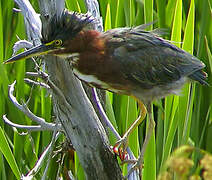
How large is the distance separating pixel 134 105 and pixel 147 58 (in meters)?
0.27

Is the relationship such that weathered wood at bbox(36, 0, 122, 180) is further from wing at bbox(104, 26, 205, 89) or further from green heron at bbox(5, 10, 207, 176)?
wing at bbox(104, 26, 205, 89)

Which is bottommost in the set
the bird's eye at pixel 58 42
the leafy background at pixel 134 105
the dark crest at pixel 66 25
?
the leafy background at pixel 134 105

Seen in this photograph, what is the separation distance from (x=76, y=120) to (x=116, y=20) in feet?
3.61

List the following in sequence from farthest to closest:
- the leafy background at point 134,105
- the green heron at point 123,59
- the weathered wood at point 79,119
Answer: the leafy background at point 134,105 < the green heron at point 123,59 < the weathered wood at point 79,119

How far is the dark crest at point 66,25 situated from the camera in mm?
2137

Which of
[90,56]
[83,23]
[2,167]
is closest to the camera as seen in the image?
[83,23]

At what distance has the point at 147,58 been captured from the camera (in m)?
2.60

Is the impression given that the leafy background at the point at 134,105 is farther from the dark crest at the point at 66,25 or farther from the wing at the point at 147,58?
the dark crest at the point at 66,25

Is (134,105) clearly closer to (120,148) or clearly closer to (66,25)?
(120,148)

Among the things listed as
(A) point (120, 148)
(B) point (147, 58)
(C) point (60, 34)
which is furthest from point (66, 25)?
(A) point (120, 148)

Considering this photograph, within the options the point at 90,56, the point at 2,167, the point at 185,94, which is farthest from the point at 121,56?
the point at 2,167

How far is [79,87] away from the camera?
2135mm

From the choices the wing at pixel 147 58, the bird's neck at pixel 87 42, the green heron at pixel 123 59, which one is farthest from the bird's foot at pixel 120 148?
the bird's neck at pixel 87 42

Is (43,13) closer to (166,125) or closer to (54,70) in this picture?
(54,70)
